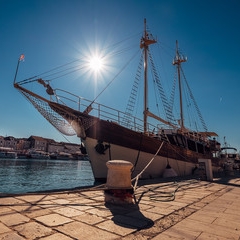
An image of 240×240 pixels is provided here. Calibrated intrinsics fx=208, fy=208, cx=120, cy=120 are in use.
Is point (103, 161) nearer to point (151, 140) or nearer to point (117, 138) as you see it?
point (117, 138)

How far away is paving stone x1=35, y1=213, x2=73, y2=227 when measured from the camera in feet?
9.99

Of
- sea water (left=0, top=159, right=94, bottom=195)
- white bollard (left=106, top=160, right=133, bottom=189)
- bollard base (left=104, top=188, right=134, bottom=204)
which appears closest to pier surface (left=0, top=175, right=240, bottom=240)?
bollard base (left=104, top=188, right=134, bottom=204)

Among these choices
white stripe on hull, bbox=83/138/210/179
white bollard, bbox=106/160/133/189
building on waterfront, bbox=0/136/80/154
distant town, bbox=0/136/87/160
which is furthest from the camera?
building on waterfront, bbox=0/136/80/154

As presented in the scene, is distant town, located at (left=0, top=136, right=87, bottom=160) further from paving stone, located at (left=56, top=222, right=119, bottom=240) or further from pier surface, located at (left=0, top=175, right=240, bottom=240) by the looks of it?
paving stone, located at (left=56, top=222, right=119, bottom=240)

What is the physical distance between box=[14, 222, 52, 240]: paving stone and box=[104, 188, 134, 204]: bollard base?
2.01 meters

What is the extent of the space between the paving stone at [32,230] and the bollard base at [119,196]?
2.01 metres

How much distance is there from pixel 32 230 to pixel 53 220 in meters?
0.48

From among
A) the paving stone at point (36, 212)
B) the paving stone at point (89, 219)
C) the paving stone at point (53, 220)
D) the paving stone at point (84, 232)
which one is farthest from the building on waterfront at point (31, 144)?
the paving stone at point (84, 232)

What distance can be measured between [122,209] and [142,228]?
1193 mm

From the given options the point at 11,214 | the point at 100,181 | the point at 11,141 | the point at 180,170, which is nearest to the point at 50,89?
the point at 100,181

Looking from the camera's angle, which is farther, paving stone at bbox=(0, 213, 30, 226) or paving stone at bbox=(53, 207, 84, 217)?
paving stone at bbox=(53, 207, 84, 217)

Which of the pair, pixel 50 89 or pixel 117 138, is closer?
pixel 50 89

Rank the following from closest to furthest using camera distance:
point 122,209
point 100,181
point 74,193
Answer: point 122,209, point 74,193, point 100,181

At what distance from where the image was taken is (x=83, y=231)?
280 centimetres
